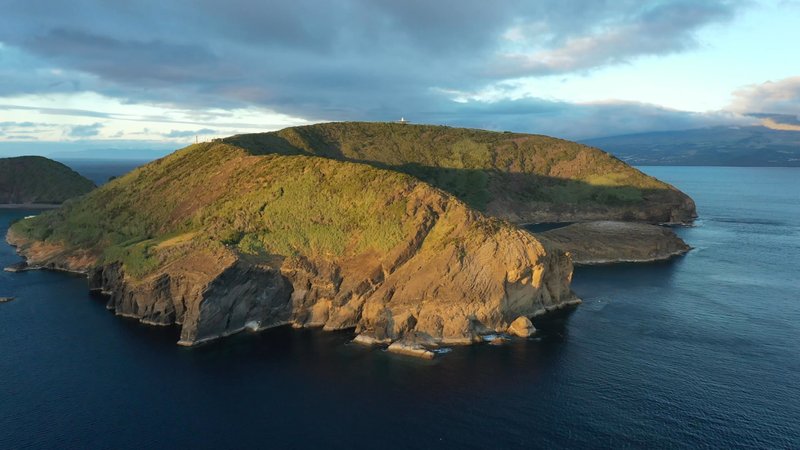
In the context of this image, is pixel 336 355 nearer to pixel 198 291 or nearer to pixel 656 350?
pixel 198 291

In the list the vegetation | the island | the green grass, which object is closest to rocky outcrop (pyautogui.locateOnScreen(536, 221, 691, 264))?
the island

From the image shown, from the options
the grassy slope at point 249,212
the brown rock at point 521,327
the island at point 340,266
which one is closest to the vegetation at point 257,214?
the grassy slope at point 249,212

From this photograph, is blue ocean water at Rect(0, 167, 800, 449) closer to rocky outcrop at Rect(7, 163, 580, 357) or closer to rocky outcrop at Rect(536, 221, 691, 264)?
rocky outcrop at Rect(7, 163, 580, 357)

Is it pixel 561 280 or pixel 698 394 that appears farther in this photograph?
pixel 561 280

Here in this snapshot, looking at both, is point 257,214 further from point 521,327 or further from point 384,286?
point 521,327

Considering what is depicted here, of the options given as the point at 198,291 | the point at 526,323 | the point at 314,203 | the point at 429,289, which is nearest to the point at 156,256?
the point at 198,291
